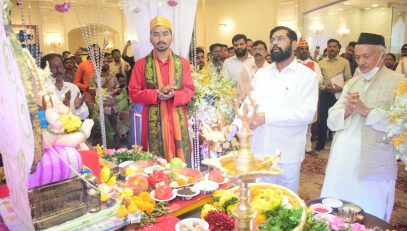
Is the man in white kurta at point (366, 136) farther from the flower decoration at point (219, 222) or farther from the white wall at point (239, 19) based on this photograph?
the white wall at point (239, 19)

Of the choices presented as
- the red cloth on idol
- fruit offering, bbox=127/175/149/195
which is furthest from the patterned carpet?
fruit offering, bbox=127/175/149/195

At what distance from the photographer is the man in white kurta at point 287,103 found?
2.81 m

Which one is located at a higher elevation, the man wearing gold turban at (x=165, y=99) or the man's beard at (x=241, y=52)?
the man's beard at (x=241, y=52)

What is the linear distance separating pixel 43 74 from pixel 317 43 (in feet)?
34.9

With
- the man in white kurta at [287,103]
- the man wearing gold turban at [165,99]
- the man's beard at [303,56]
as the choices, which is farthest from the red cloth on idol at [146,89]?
the man's beard at [303,56]

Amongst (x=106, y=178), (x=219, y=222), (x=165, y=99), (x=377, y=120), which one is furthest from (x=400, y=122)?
(x=165, y=99)

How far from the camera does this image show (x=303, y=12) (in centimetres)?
1024

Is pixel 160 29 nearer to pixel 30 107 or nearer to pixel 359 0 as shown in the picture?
A: pixel 30 107

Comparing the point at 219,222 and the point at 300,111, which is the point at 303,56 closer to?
the point at 300,111

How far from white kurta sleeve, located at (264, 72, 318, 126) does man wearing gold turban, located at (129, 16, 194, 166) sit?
1081 mm

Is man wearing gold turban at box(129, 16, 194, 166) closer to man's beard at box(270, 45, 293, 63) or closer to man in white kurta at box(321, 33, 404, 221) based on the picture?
man's beard at box(270, 45, 293, 63)

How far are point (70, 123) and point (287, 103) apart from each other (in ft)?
5.67

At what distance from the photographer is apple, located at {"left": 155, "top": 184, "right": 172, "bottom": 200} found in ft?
7.16

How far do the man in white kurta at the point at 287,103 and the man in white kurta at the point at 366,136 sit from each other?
12.2 inches
